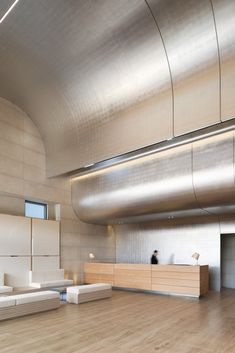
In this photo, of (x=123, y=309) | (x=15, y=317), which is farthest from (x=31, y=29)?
(x=123, y=309)

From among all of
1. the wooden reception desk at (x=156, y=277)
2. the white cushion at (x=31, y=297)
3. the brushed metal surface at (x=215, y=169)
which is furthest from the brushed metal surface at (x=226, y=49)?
the white cushion at (x=31, y=297)

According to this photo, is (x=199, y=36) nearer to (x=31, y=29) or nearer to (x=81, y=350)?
(x=31, y=29)

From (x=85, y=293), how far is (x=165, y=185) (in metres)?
3.72

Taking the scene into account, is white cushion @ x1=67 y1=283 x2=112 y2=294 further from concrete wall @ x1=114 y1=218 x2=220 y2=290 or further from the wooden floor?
concrete wall @ x1=114 y1=218 x2=220 y2=290

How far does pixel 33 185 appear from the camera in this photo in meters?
10.5

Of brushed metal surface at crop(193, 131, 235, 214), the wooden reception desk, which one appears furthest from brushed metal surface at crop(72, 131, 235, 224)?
the wooden reception desk

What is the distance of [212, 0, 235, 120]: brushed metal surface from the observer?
5.72 m

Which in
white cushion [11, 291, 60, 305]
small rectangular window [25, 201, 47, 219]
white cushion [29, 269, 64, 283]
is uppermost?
small rectangular window [25, 201, 47, 219]

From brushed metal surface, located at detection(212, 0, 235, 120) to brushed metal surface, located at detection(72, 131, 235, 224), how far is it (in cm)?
106

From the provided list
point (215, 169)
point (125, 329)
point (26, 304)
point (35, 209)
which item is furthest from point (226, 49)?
point (35, 209)

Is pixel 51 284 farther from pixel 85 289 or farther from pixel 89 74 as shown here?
pixel 89 74

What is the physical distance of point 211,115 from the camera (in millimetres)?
6750

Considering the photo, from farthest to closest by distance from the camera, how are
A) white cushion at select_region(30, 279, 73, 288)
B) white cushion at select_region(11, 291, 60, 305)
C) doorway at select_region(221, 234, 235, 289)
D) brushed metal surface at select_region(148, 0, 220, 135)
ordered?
doorway at select_region(221, 234, 235, 289) < white cushion at select_region(30, 279, 73, 288) < white cushion at select_region(11, 291, 60, 305) < brushed metal surface at select_region(148, 0, 220, 135)

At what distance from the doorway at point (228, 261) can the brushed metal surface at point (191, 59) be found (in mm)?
6415
